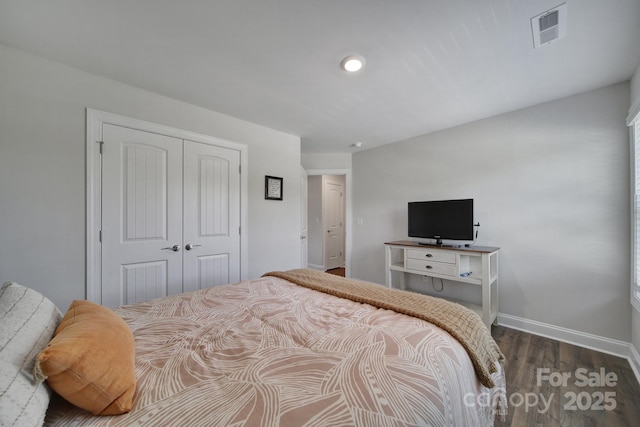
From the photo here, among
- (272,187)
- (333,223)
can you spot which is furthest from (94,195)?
(333,223)

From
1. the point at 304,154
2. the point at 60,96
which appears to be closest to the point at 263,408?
the point at 60,96

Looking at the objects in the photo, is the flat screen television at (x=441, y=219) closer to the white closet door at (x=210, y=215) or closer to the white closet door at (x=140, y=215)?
the white closet door at (x=210, y=215)

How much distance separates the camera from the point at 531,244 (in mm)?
2617

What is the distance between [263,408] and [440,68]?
2.35 meters

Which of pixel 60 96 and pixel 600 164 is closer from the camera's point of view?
pixel 60 96

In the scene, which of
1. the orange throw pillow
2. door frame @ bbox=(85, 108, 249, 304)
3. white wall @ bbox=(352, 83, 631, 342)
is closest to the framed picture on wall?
door frame @ bbox=(85, 108, 249, 304)

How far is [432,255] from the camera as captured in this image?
287 centimetres

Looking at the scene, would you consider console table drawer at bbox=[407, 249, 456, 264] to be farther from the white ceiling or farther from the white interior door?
the white interior door

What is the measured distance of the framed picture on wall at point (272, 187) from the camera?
10.5 feet

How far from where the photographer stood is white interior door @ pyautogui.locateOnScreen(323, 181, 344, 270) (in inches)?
222

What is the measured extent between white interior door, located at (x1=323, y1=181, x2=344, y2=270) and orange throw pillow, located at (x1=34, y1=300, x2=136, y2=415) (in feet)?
16.0

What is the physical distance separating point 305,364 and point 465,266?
2504mm

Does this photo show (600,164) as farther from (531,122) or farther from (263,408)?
(263,408)

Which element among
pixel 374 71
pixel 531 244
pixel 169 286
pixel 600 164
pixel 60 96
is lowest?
pixel 169 286
